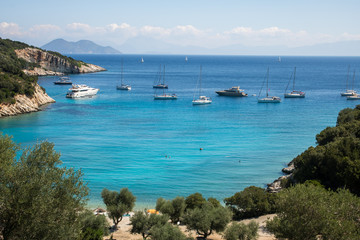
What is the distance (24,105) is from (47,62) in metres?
86.4

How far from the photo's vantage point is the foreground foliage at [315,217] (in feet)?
48.5

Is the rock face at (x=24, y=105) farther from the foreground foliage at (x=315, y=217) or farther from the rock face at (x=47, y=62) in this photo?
the rock face at (x=47, y=62)

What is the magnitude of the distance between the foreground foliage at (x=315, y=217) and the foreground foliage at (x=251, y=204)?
28.5 feet

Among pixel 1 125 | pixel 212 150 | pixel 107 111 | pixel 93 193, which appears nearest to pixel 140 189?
pixel 93 193

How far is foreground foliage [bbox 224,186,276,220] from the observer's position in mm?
25750

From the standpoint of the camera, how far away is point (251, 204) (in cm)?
2572

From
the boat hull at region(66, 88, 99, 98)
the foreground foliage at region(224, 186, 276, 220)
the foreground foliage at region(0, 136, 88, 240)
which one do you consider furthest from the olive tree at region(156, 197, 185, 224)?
the boat hull at region(66, 88, 99, 98)

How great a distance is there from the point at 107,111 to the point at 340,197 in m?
59.2

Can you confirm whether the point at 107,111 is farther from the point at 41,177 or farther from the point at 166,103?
the point at 41,177

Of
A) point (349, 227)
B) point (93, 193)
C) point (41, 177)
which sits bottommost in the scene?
point (93, 193)

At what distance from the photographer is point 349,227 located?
48.1 feet

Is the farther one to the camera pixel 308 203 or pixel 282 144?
pixel 282 144

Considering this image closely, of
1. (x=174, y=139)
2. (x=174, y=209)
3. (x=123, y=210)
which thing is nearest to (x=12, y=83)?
(x=174, y=139)

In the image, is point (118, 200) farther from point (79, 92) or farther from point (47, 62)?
point (47, 62)
